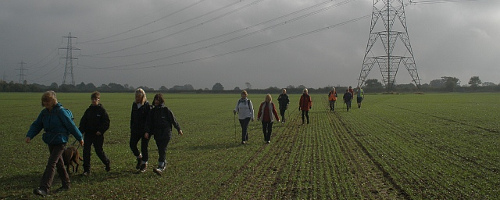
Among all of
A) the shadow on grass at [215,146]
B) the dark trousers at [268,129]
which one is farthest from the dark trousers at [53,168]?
the dark trousers at [268,129]

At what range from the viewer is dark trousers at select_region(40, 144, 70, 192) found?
23.6ft

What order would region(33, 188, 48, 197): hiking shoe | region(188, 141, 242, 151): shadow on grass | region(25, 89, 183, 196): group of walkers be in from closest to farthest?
region(33, 188, 48, 197): hiking shoe < region(25, 89, 183, 196): group of walkers < region(188, 141, 242, 151): shadow on grass

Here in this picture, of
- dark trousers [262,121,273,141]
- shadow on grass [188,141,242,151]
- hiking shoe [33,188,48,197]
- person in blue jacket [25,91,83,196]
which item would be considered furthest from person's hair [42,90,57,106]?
dark trousers [262,121,273,141]

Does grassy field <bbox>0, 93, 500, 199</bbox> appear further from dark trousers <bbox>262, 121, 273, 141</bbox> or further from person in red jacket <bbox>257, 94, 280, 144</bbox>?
person in red jacket <bbox>257, 94, 280, 144</bbox>

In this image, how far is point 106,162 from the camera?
9031 millimetres

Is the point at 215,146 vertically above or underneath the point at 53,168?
underneath

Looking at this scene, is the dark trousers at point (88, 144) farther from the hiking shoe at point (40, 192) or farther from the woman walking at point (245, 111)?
the woman walking at point (245, 111)

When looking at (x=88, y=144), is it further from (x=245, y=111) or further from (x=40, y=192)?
(x=245, y=111)

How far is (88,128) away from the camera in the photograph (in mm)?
8602

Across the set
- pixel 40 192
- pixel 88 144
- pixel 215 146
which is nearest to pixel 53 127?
pixel 40 192

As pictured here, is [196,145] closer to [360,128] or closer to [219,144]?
[219,144]

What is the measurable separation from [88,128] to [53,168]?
4.69ft

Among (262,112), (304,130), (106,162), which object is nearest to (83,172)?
(106,162)

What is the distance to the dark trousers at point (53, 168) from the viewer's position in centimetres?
718
